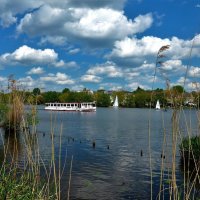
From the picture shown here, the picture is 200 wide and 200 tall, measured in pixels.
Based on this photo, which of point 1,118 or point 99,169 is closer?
point 99,169

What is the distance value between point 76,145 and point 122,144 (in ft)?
16.6

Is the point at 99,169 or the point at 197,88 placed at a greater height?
the point at 197,88

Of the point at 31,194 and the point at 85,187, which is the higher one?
the point at 31,194

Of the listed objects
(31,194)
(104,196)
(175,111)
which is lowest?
(104,196)

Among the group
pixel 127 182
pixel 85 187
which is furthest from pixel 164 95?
pixel 127 182

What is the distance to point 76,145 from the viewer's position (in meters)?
36.6

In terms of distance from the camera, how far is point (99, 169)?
23609 millimetres

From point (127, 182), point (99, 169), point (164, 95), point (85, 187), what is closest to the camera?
point (164, 95)

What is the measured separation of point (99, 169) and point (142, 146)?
47.7ft

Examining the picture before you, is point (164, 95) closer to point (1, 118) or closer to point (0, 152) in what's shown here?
point (0, 152)

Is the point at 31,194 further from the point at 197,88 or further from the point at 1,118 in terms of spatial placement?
the point at 1,118

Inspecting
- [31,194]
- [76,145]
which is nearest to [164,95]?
[31,194]

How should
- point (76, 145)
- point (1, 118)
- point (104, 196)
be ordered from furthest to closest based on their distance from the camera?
point (1, 118), point (76, 145), point (104, 196)

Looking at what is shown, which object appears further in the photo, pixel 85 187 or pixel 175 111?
pixel 85 187
